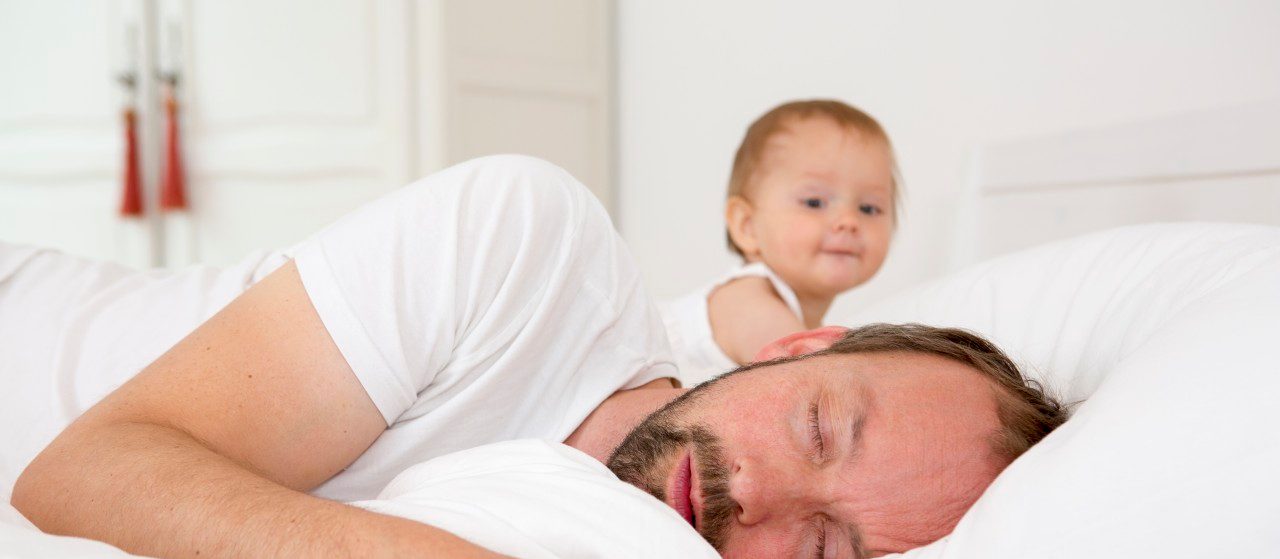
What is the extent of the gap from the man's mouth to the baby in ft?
2.59

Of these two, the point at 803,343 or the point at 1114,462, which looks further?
the point at 803,343

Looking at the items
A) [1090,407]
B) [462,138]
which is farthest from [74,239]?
[1090,407]

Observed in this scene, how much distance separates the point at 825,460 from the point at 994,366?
230 mm

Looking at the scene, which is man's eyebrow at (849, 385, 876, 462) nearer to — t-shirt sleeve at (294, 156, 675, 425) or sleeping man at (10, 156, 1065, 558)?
sleeping man at (10, 156, 1065, 558)

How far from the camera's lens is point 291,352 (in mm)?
855

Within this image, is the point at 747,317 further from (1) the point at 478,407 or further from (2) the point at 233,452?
(2) the point at 233,452

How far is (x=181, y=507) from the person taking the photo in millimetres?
688

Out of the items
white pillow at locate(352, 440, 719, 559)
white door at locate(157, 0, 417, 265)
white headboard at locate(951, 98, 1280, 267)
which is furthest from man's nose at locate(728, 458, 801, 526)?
white door at locate(157, 0, 417, 265)

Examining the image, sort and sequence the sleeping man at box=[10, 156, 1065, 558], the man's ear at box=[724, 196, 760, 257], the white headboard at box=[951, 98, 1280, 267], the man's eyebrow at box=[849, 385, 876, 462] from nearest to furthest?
the sleeping man at box=[10, 156, 1065, 558] < the man's eyebrow at box=[849, 385, 876, 462] < the white headboard at box=[951, 98, 1280, 267] < the man's ear at box=[724, 196, 760, 257]

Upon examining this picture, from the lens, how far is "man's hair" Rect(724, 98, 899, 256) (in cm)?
174

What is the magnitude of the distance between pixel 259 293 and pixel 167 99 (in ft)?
8.04

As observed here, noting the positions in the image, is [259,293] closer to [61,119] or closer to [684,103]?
[684,103]

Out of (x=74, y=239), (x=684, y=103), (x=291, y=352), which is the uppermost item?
(x=684, y=103)

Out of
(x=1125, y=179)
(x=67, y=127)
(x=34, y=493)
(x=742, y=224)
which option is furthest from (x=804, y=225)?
(x=67, y=127)
